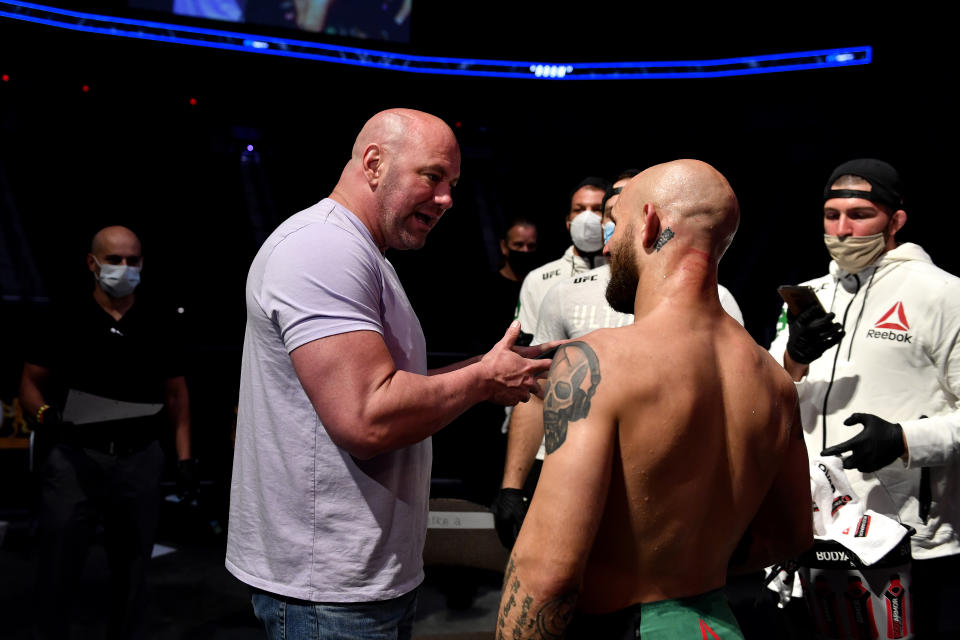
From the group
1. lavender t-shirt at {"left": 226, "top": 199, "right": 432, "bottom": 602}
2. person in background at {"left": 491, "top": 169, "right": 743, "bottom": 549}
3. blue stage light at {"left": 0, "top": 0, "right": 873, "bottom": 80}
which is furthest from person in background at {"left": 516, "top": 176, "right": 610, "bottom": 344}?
blue stage light at {"left": 0, "top": 0, "right": 873, "bottom": 80}

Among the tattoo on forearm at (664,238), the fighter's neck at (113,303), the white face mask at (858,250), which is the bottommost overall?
the fighter's neck at (113,303)

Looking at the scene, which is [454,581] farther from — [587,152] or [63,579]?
[587,152]

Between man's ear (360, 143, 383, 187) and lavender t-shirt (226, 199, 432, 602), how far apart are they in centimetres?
18

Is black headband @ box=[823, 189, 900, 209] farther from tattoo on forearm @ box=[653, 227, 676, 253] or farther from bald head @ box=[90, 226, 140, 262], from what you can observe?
bald head @ box=[90, 226, 140, 262]

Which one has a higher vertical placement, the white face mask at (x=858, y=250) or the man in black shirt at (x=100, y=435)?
the white face mask at (x=858, y=250)

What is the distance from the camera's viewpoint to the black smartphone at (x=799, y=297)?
8.25 ft

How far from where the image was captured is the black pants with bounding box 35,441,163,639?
3.34m

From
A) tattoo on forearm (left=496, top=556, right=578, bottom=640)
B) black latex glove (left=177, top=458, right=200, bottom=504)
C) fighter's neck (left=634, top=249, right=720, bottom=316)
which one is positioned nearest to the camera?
tattoo on forearm (left=496, top=556, right=578, bottom=640)

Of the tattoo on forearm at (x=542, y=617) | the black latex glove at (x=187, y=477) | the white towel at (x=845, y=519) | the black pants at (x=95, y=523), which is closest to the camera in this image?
the tattoo on forearm at (x=542, y=617)

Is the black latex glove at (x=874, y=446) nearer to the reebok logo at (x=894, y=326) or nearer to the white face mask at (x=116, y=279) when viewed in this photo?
the reebok logo at (x=894, y=326)

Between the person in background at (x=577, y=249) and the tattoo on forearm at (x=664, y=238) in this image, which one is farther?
the person in background at (x=577, y=249)

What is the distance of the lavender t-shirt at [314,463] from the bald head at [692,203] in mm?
549

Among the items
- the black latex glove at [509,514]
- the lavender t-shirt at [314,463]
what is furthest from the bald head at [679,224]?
the black latex glove at [509,514]

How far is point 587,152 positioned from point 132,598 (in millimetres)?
10760
